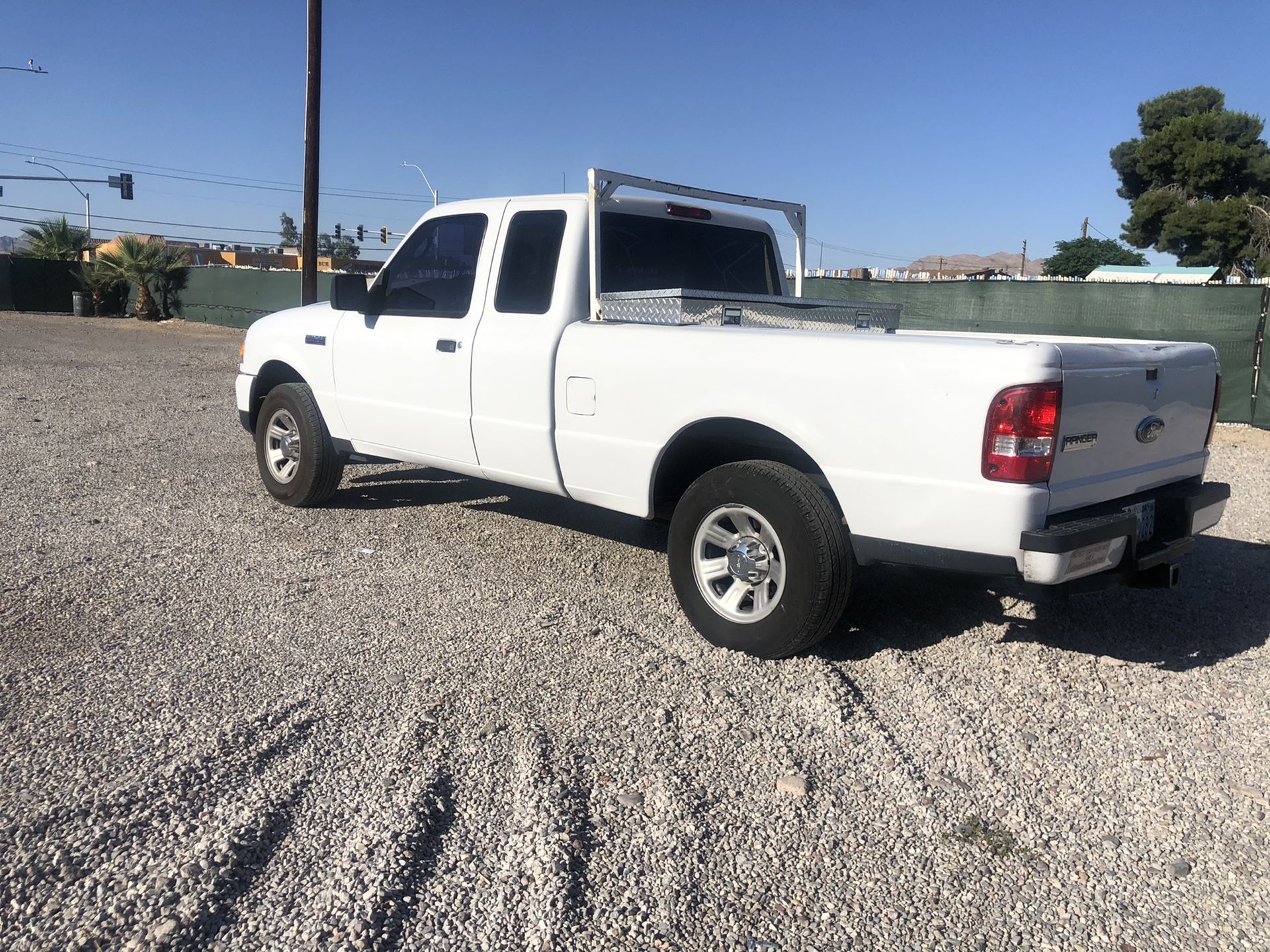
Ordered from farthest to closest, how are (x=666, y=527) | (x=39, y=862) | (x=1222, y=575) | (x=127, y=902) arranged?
1. (x=666, y=527)
2. (x=1222, y=575)
3. (x=39, y=862)
4. (x=127, y=902)

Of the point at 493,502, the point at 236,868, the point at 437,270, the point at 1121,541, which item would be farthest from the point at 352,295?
the point at 1121,541

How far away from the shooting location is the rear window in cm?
543

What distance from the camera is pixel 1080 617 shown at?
5.05 meters

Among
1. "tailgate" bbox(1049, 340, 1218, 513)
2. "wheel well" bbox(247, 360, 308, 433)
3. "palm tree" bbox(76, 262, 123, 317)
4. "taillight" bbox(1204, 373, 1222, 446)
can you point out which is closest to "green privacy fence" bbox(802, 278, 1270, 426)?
"wheel well" bbox(247, 360, 308, 433)

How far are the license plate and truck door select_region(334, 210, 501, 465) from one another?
129 inches

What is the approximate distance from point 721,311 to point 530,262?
114 cm

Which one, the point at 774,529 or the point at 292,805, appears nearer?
the point at 292,805

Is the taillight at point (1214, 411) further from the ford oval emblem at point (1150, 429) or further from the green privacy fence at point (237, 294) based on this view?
the green privacy fence at point (237, 294)

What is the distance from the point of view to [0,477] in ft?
24.9

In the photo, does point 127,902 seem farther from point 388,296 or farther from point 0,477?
point 0,477

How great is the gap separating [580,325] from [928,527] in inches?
80.9

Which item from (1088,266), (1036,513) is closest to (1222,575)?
(1036,513)

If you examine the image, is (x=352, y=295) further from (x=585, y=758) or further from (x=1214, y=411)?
(x=1214, y=411)

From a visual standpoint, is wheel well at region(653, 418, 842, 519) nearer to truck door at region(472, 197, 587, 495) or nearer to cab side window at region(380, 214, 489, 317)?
truck door at region(472, 197, 587, 495)
